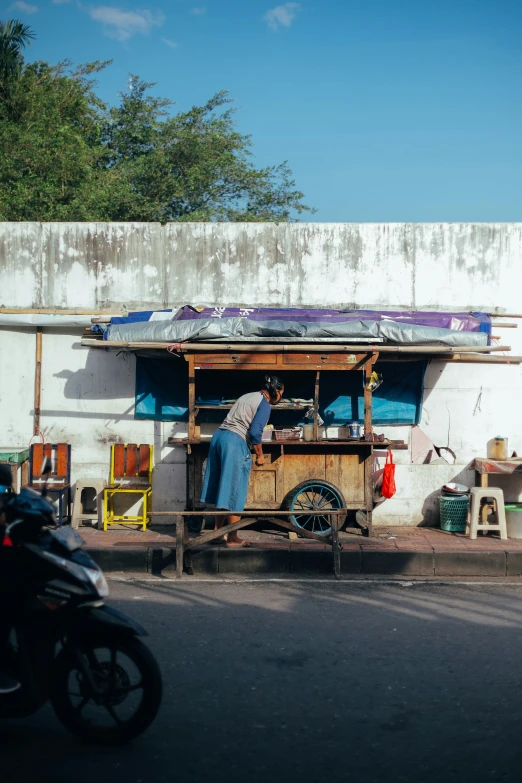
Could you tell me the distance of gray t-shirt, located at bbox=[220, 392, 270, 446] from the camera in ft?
27.9

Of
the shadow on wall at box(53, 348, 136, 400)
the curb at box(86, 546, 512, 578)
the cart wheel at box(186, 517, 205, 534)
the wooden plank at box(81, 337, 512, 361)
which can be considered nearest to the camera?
the curb at box(86, 546, 512, 578)

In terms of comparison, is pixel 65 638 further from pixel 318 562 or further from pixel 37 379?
pixel 37 379

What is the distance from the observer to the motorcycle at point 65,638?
3.88m

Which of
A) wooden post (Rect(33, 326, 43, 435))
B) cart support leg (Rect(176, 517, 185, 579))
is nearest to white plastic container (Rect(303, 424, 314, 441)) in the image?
cart support leg (Rect(176, 517, 185, 579))

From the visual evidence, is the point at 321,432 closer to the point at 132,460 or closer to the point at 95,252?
the point at 132,460

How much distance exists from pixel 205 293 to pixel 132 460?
218 cm

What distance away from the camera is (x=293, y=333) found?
356 inches

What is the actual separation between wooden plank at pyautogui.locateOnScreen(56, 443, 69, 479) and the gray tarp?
1.81m

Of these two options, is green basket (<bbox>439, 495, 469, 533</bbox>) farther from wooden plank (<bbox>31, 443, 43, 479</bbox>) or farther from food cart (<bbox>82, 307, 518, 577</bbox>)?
wooden plank (<bbox>31, 443, 43, 479</bbox>)

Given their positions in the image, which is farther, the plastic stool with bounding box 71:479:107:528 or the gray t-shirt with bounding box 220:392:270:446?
the plastic stool with bounding box 71:479:107:528

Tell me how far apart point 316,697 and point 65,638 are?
153cm

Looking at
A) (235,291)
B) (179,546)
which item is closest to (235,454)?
(179,546)

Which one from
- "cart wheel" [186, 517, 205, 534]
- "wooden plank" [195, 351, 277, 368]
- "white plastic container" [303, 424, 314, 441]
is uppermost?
"wooden plank" [195, 351, 277, 368]

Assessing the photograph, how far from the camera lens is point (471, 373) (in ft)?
33.4
